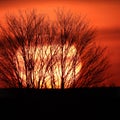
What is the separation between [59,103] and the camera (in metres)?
37.3

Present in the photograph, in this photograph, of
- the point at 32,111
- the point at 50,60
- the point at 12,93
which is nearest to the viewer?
the point at 32,111

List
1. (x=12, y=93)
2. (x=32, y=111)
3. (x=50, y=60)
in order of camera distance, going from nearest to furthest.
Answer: (x=32, y=111)
(x=12, y=93)
(x=50, y=60)

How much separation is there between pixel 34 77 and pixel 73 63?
349cm

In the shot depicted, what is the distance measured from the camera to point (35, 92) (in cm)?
3900

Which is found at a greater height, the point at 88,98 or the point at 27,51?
the point at 27,51

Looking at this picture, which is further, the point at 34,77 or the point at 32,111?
the point at 34,77

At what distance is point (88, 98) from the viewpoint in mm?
37531

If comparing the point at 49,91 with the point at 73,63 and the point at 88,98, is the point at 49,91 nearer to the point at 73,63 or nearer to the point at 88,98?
the point at 88,98

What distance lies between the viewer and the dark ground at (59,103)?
121ft

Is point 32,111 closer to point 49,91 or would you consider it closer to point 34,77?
point 49,91

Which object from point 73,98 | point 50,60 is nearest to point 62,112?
point 73,98

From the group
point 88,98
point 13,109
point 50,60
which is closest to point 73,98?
point 88,98

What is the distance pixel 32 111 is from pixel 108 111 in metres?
4.55

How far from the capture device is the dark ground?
121ft
